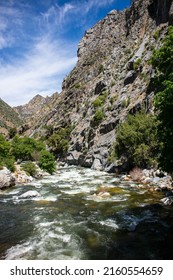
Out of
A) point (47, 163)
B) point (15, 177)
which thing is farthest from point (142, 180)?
point (47, 163)

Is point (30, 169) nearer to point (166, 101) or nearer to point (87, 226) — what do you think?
point (87, 226)

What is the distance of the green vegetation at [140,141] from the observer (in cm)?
3966

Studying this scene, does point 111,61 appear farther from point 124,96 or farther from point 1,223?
point 1,223

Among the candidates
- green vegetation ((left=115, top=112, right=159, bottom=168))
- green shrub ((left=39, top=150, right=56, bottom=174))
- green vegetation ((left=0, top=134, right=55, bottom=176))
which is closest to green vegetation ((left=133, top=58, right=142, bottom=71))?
green vegetation ((left=115, top=112, right=159, bottom=168))

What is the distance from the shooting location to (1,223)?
18531mm

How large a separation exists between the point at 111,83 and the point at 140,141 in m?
48.2

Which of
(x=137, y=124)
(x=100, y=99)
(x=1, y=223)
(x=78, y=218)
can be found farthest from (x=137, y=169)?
(x=100, y=99)

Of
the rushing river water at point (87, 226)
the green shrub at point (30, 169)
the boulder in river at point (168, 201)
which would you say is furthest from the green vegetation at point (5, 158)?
the boulder in river at point (168, 201)

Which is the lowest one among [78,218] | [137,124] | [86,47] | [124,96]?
[78,218]

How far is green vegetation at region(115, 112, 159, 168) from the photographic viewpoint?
3966cm

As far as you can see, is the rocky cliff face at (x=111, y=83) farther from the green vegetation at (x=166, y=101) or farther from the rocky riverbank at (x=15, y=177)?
the green vegetation at (x=166, y=101)

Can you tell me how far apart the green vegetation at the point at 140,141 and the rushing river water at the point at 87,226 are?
1312 centimetres

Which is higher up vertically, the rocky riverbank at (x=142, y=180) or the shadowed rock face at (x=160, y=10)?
the shadowed rock face at (x=160, y=10)
